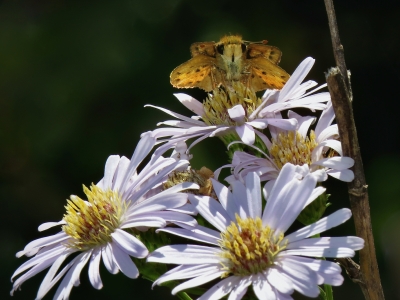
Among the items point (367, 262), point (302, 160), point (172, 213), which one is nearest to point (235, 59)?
point (302, 160)

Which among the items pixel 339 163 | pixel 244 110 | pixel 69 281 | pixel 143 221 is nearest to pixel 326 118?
pixel 244 110

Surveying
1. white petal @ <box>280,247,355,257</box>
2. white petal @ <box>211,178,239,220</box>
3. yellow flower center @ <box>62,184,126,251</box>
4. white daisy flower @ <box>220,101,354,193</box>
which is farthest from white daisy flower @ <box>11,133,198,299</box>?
white petal @ <box>280,247,355,257</box>

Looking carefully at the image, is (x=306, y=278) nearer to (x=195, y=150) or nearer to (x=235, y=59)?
(x=235, y=59)

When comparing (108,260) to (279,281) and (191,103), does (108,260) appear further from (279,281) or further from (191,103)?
(191,103)

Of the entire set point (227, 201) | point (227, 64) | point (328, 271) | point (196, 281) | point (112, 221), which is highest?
point (227, 64)

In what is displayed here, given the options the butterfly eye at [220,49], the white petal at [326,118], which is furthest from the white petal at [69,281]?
the butterfly eye at [220,49]

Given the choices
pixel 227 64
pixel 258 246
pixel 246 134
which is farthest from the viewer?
pixel 227 64

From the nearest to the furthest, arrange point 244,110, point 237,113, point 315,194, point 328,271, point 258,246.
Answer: point 328,271, point 315,194, point 258,246, point 237,113, point 244,110
